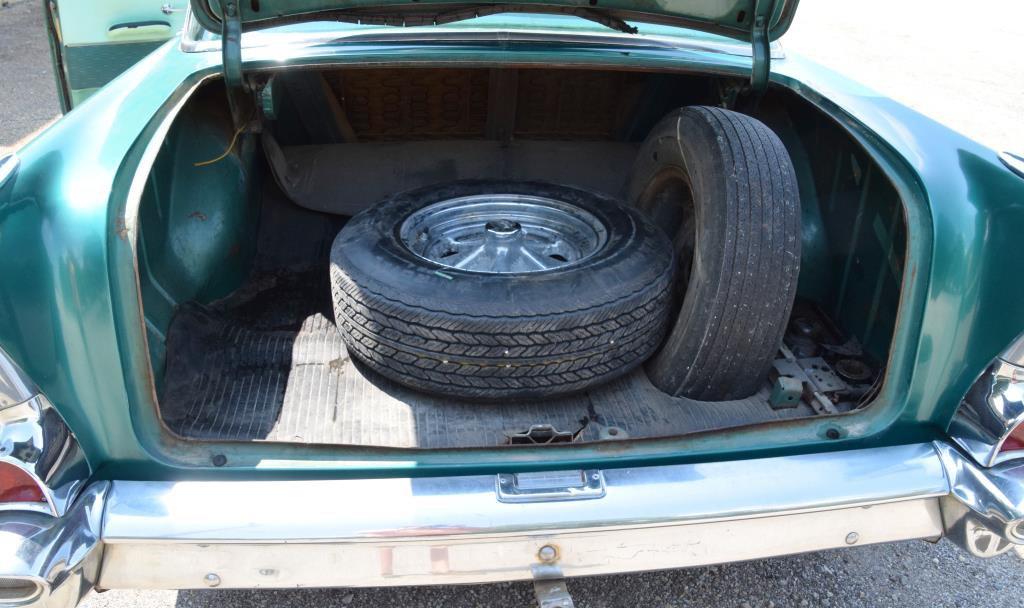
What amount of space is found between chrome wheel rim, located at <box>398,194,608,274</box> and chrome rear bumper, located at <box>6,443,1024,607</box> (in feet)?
2.94

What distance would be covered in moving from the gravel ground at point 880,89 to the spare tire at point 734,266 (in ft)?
1.84

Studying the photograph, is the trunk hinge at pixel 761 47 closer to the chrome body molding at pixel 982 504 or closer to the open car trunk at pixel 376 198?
the open car trunk at pixel 376 198

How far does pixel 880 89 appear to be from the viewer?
2.37m

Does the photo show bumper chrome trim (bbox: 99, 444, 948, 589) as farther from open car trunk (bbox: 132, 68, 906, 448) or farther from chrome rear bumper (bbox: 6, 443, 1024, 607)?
open car trunk (bbox: 132, 68, 906, 448)

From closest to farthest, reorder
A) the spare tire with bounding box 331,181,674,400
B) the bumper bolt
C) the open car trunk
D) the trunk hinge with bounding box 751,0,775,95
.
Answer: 1. the bumper bolt
2. the spare tire with bounding box 331,181,674,400
3. the open car trunk
4. the trunk hinge with bounding box 751,0,775,95

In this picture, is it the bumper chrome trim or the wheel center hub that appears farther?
the wheel center hub

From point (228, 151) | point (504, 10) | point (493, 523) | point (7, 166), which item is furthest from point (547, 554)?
point (228, 151)

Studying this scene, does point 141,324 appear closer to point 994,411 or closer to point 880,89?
point 994,411

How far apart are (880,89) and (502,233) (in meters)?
1.25

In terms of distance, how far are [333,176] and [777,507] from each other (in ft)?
6.86

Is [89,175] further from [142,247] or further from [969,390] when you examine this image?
[969,390]

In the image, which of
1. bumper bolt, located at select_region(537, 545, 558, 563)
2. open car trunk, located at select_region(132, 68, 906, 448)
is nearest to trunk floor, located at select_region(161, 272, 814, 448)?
open car trunk, located at select_region(132, 68, 906, 448)

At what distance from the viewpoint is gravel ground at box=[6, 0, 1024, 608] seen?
6.44 ft

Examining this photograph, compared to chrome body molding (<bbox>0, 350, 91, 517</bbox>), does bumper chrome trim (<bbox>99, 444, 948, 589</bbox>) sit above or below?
below
